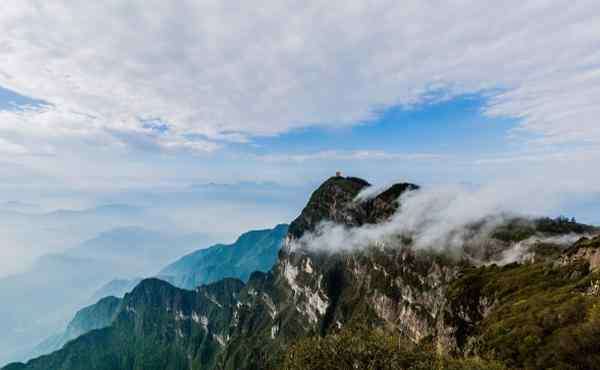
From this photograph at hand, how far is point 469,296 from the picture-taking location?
14962 centimetres

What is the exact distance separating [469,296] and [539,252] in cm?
5954

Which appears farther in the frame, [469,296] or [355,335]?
[469,296]

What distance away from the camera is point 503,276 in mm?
155250

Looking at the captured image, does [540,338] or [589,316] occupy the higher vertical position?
[589,316]

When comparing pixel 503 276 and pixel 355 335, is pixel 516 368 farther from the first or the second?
pixel 503 276

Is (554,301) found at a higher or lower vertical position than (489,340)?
higher

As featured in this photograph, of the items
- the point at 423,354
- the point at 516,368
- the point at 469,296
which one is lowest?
the point at 469,296

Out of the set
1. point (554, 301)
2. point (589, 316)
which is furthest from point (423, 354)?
point (554, 301)

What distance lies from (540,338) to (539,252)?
120367 mm

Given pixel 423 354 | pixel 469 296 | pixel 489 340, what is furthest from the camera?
pixel 469 296

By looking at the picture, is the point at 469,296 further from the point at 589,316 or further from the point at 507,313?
the point at 589,316

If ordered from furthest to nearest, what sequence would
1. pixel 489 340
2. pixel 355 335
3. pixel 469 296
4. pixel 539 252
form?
1. pixel 539 252
2. pixel 469 296
3. pixel 489 340
4. pixel 355 335

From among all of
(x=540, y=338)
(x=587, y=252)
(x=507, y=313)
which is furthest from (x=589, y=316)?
(x=587, y=252)

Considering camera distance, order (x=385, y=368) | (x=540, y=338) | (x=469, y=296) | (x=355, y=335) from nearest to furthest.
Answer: (x=385, y=368) < (x=355, y=335) < (x=540, y=338) < (x=469, y=296)
